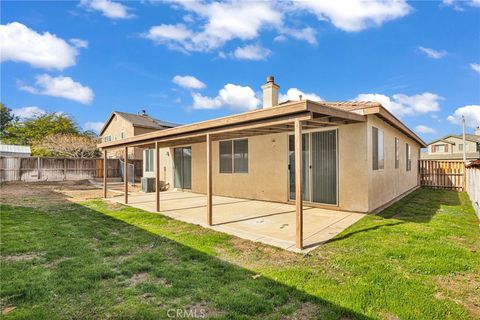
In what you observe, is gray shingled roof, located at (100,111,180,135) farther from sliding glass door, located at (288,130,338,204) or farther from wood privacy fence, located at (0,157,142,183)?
sliding glass door, located at (288,130,338,204)

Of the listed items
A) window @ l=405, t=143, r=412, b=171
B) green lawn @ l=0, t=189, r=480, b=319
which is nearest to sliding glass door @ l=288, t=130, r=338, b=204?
green lawn @ l=0, t=189, r=480, b=319

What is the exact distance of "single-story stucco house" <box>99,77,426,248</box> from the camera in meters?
5.30

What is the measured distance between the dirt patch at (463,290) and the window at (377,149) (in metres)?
4.46

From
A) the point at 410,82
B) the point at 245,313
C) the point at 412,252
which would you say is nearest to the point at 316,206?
the point at 412,252

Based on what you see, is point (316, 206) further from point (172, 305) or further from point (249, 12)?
point (249, 12)

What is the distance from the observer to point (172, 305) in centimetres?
254

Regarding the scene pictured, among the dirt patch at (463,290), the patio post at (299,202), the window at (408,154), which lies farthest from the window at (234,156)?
the window at (408,154)

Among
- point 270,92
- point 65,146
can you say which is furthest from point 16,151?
point 270,92

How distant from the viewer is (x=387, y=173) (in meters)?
8.49

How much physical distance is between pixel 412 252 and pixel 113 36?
14468 mm

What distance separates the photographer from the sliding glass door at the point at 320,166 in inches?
288

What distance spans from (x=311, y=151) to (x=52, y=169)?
18437mm

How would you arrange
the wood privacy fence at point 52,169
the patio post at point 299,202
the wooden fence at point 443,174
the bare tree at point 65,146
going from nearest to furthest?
the patio post at point 299,202, the wooden fence at point 443,174, the wood privacy fence at point 52,169, the bare tree at point 65,146

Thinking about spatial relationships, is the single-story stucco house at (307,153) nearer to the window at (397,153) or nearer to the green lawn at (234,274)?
the window at (397,153)
